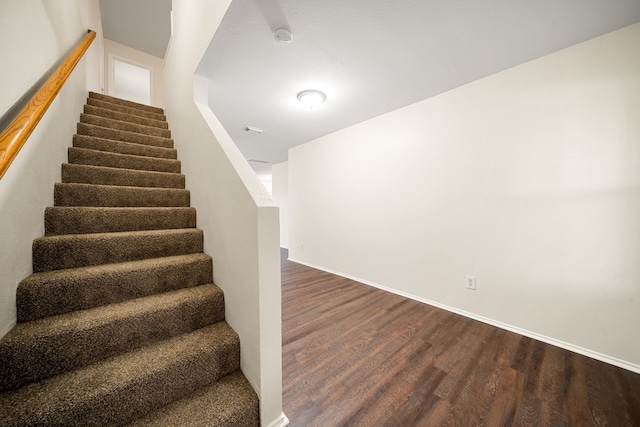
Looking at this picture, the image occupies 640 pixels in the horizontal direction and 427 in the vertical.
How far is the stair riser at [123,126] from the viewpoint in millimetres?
2318

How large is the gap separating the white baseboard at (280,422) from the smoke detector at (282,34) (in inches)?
103

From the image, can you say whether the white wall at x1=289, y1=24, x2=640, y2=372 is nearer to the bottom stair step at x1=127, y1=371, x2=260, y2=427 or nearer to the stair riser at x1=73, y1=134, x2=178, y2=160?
the bottom stair step at x1=127, y1=371, x2=260, y2=427

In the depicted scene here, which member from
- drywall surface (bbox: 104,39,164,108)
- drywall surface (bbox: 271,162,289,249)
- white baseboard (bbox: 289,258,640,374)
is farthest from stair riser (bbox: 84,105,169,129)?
white baseboard (bbox: 289,258,640,374)

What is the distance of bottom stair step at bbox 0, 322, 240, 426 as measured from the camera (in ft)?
2.62

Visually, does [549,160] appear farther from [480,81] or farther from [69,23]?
[69,23]

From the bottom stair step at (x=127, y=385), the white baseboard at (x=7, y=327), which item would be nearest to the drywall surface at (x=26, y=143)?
the white baseboard at (x=7, y=327)

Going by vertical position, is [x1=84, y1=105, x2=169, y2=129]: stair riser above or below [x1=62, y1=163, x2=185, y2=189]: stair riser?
above

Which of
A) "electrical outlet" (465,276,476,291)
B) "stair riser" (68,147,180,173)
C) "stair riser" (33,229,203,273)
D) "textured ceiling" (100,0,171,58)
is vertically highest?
"textured ceiling" (100,0,171,58)

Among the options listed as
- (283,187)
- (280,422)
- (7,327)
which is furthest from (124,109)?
(280,422)

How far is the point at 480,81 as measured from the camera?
2.34m

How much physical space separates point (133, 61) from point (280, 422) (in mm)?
7285

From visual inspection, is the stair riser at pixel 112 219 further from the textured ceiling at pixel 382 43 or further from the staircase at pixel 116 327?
the textured ceiling at pixel 382 43

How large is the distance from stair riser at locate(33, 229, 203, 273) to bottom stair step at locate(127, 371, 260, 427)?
0.99m

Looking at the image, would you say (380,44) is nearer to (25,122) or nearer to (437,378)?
(25,122)
